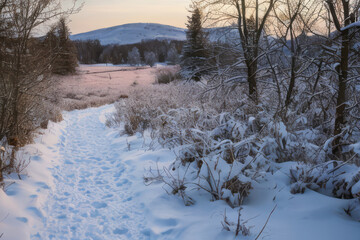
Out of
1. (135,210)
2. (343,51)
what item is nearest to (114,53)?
(135,210)

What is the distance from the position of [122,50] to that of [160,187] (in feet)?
309

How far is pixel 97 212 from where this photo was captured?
2.91m

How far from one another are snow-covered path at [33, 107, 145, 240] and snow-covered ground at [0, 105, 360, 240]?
0.01 m

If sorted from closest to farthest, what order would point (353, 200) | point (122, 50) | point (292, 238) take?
point (292, 238), point (353, 200), point (122, 50)

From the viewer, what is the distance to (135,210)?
295 centimetres

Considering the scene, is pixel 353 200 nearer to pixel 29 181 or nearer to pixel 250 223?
pixel 250 223

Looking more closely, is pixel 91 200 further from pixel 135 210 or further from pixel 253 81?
pixel 253 81

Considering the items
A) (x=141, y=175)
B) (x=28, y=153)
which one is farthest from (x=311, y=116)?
(x=28, y=153)

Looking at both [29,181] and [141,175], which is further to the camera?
[141,175]

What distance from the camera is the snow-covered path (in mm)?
2547

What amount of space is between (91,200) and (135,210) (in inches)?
28.1

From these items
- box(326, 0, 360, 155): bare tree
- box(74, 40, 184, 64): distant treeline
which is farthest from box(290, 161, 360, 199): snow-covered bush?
box(74, 40, 184, 64): distant treeline

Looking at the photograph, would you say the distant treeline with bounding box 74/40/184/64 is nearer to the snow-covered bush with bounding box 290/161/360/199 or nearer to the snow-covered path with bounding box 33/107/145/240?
the snow-covered path with bounding box 33/107/145/240

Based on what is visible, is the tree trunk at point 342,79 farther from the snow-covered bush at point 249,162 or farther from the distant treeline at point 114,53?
the distant treeline at point 114,53
